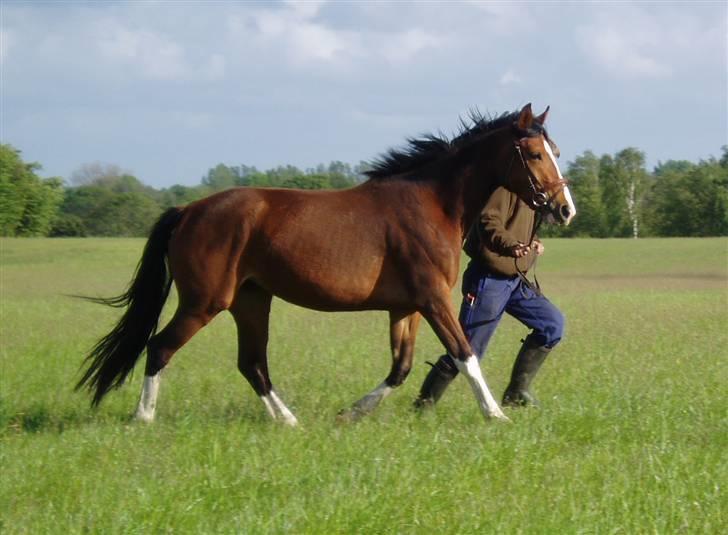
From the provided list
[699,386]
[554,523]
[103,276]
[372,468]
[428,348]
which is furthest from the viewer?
[103,276]

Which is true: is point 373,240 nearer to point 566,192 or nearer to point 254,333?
point 254,333

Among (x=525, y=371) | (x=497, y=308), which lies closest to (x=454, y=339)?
(x=497, y=308)

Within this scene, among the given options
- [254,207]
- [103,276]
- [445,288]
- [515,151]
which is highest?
[515,151]

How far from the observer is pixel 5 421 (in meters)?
7.06

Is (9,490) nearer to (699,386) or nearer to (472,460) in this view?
(472,460)

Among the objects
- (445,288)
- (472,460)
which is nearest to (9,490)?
(472,460)

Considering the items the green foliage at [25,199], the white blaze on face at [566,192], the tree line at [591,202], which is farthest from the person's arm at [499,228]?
the tree line at [591,202]

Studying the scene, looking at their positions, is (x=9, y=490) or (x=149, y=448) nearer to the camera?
(x=9, y=490)

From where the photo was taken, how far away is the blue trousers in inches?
276

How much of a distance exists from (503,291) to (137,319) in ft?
9.02

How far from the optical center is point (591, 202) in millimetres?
73312

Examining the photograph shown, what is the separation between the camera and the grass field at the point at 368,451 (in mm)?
4484

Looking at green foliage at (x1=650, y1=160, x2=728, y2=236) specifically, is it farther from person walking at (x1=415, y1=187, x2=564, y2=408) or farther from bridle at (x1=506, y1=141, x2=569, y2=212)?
bridle at (x1=506, y1=141, x2=569, y2=212)

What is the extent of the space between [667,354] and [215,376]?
4545 millimetres
